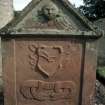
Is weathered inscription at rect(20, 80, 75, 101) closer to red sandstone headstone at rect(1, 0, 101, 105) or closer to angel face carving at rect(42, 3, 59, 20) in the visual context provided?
red sandstone headstone at rect(1, 0, 101, 105)

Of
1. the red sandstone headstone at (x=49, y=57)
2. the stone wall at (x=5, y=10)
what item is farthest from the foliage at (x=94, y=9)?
the red sandstone headstone at (x=49, y=57)

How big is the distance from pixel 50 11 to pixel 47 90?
3.90 ft

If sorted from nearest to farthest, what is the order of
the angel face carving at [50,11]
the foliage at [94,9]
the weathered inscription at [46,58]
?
the angel face carving at [50,11]
the weathered inscription at [46,58]
the foliage at [94,9]

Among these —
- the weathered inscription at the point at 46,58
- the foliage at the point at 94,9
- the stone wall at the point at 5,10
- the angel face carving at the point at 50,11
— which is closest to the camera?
the angel face carving at the point at 50,11

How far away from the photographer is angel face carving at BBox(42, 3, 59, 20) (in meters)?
3.87

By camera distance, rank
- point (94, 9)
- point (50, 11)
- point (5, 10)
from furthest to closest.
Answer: point (94, 9) → point (5, 10) → point (50, 11)

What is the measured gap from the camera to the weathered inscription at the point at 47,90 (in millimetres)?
4141

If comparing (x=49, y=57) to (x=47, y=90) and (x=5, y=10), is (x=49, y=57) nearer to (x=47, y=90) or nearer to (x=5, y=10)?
(x=47, y=90)

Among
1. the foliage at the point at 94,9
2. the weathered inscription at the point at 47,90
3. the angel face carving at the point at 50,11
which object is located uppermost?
the foliage at the point at 94,9

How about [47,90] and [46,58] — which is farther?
[47,90]

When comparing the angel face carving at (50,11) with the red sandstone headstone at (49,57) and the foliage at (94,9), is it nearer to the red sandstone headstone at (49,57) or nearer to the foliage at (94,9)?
the red sandstone headstone at (49,57)

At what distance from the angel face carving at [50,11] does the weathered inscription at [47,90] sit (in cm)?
98

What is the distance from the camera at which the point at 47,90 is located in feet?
13.8

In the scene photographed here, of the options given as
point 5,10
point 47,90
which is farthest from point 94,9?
point 47,90
